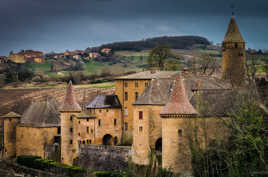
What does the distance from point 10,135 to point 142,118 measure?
20.3 meters

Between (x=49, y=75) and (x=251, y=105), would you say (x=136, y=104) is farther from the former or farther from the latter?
(x=49, y=75)

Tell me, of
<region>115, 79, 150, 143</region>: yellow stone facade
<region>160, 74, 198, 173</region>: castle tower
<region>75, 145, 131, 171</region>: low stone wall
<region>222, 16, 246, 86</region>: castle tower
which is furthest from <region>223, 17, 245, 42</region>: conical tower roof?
<region>160, 74, 198, 173</region>: castle tower

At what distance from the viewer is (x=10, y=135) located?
52.8 m

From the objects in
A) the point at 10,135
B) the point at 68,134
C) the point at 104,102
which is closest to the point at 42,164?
the point at 68,134

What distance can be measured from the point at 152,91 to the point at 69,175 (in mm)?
12095

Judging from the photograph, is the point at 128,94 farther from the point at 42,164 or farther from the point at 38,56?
the point at 38,56

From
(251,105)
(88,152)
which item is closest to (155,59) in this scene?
(88,152)

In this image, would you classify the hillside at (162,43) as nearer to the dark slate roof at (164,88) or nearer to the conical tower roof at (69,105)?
the dark slate roof at (164,88)

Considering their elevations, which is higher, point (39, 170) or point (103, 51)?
point (103, 51)

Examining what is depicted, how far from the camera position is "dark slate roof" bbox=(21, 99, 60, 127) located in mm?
49875

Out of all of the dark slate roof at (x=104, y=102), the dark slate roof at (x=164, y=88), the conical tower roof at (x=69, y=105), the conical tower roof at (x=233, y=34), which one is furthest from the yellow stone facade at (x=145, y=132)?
the conical tower roof at (x=233, y=34)

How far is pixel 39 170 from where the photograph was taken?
4466 cm

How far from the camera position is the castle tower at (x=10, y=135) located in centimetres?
5250

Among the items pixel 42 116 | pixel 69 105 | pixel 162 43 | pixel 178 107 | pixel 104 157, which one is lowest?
pixel 104 157
